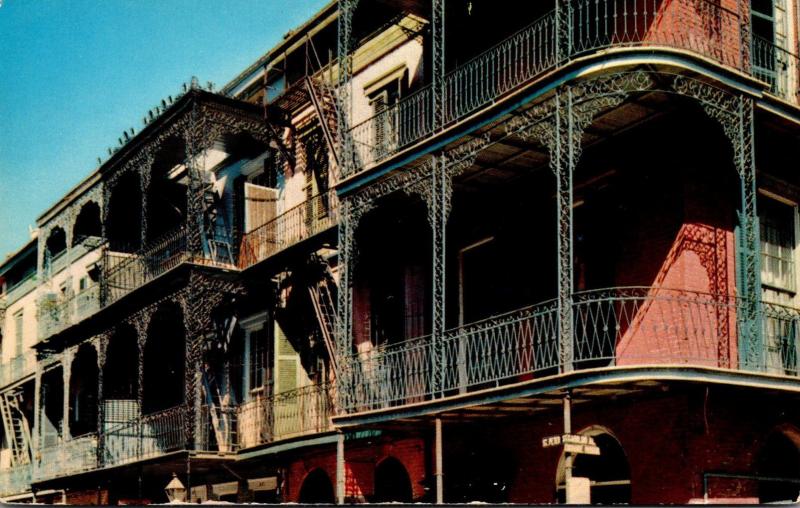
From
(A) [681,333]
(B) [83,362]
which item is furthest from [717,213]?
(B) [83,362]

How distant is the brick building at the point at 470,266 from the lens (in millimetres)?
13477

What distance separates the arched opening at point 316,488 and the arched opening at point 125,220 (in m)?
8.98

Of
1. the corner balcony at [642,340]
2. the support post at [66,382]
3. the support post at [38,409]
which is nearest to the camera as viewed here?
the corner balcony at [642,340]

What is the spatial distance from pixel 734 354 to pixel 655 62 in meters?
3.55

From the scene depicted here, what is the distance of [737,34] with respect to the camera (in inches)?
567

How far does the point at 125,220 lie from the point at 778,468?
60.1ft

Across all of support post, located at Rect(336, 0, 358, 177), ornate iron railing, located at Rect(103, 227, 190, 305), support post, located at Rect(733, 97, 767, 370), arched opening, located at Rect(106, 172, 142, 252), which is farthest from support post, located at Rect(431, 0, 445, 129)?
arched opening, located at Rect(106, 172, 142, 252)

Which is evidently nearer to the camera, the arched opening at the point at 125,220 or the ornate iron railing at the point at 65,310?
the arched opening at the point at 125,220

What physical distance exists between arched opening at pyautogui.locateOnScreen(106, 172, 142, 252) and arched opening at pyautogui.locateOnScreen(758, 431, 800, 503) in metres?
17.1

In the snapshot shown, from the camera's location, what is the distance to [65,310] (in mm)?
29781

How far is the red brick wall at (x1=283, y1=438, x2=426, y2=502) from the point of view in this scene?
17.7 meters

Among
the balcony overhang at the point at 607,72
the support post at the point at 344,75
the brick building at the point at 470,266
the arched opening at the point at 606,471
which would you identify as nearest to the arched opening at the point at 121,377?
the brick building at the point at 470,266

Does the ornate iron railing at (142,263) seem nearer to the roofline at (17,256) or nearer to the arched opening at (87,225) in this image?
the arched opening at (87,225)

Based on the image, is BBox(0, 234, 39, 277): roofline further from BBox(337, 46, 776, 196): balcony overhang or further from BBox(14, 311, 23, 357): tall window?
BBox(337, 46, 776, 196): balcony overhang
